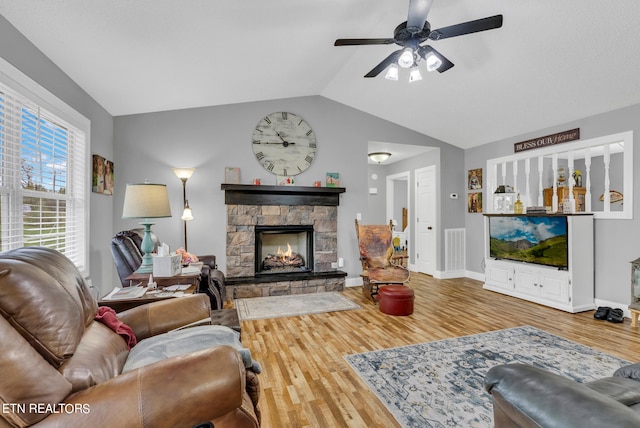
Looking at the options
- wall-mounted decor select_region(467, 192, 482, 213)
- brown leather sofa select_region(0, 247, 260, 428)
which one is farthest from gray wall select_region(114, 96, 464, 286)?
brown leather sofa select_region(0, 247, 260, 428)

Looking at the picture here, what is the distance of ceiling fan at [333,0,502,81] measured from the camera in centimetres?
218

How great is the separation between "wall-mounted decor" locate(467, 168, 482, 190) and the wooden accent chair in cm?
200

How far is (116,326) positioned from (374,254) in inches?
144

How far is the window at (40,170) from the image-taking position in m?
2.12

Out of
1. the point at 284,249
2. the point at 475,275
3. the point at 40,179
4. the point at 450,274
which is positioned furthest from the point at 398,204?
the point at 40,179

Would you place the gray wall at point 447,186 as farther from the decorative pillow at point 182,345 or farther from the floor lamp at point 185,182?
the decorative pillow at point 182,345

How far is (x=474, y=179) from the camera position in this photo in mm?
5676

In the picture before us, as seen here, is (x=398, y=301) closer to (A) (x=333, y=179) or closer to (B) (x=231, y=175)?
(A) (x=333, y=179)

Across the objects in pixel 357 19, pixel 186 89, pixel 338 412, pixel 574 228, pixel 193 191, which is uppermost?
pixel 357 19

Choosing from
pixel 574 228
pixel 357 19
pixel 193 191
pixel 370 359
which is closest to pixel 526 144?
pixel 574 228

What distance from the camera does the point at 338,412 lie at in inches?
73.6

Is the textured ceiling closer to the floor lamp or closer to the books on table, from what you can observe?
the floor lamp

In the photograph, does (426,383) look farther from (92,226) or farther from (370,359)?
(92,226)

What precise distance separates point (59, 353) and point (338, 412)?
1.48 m
